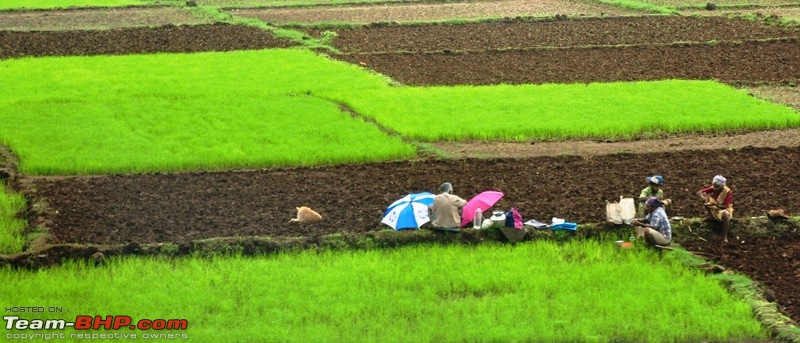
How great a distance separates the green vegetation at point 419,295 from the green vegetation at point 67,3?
2694 centimetres

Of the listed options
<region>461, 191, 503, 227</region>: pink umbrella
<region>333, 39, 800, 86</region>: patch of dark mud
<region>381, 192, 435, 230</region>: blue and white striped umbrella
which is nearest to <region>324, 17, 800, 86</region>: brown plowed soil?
<region>333, 39, 800, 86</region>: patch of dark mud

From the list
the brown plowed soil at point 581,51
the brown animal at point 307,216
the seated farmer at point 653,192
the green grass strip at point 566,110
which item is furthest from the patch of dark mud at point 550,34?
the seated farmer at point 653,192

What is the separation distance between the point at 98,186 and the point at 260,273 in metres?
4.18

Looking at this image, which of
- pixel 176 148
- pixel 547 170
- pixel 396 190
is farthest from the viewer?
pixel 176 148

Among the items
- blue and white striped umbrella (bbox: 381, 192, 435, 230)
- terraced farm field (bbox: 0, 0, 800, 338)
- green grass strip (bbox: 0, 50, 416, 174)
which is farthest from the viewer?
green grass strip (bbox: 0, 50, 416, 174)

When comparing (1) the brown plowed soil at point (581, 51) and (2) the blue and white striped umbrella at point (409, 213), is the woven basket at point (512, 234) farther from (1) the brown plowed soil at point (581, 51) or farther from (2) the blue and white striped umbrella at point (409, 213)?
(1) the brown plowed soil at point (581, 51)

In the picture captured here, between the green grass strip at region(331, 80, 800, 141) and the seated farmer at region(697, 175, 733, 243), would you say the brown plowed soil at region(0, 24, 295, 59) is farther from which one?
the seated farmer at region(697, 175, 733, 243)

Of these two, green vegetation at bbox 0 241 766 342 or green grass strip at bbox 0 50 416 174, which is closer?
green vegetation at bbox 0 241 766 342

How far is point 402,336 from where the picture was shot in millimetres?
10320

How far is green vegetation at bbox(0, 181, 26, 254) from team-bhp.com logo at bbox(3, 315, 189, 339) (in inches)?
93.8

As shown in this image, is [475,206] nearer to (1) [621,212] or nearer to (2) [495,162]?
(1) [621,212]

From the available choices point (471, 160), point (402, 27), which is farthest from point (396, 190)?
point (402, 27)

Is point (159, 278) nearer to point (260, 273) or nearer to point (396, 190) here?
point (260, 273)

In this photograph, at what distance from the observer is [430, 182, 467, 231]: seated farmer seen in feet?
42.0
